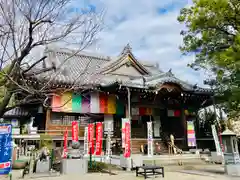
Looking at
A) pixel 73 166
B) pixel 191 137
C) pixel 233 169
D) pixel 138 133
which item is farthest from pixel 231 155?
pixel 138 133

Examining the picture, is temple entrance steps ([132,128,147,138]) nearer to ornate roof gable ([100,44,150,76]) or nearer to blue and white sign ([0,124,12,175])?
ornate roof gable ([100,44,150,76])

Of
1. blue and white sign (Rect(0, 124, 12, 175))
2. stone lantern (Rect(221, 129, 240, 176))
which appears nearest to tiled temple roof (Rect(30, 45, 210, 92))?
stone lantern (Rect(221, 129, 240, 176))

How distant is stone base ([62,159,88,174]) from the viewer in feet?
31.9

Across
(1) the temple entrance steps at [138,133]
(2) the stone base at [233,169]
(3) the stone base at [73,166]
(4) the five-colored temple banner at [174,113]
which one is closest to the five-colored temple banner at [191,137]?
(4) the five-colored temple banner at [174,113]

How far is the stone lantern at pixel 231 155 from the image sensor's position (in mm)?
9336

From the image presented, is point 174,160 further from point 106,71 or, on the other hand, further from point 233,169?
point 106,71

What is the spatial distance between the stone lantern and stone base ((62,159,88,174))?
254 inches

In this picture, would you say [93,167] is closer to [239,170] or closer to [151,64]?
[239,170]

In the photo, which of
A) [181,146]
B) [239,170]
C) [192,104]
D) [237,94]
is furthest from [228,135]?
[192,104]

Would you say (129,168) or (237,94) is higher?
(237,94)

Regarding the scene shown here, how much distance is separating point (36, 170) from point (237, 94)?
38.6ft

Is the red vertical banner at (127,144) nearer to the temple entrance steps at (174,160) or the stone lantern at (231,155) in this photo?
the temple entrance steps at (174,160)

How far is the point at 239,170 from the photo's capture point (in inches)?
364

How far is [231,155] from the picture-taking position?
390 inches
